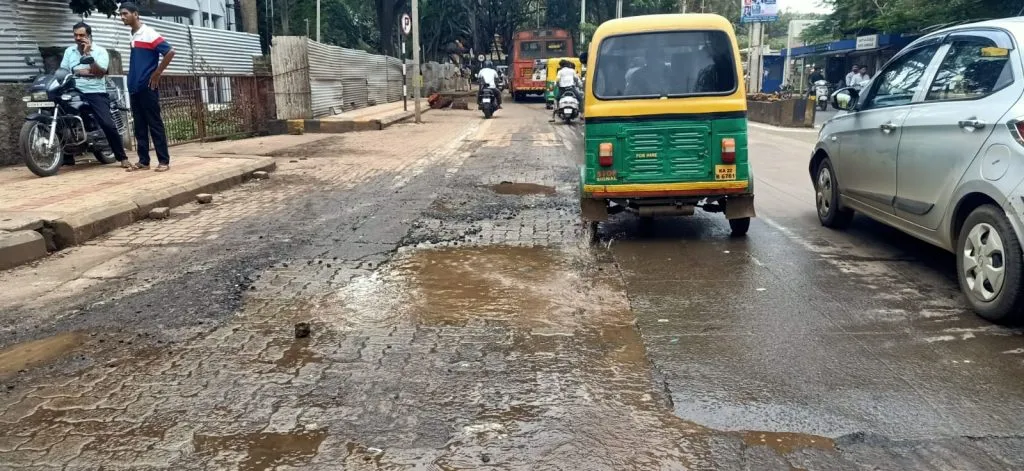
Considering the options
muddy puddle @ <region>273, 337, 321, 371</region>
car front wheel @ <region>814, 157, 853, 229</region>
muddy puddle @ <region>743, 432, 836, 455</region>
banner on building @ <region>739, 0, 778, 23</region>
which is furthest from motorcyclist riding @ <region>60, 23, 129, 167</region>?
banner on building @ <region>739, 0, 778, 23</region>

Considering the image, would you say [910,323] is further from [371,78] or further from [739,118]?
[371,78]

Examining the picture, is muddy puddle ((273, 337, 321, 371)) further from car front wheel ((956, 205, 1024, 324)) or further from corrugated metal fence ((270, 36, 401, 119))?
corrugated metal fence ((270, 36, 401, 119))

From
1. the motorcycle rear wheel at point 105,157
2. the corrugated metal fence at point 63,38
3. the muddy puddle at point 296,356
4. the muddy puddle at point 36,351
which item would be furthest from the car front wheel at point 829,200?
the corrugated metal fence at point 63,38

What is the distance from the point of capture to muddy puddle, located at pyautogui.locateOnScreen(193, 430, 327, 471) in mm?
3008

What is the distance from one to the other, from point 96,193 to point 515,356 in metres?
5.91

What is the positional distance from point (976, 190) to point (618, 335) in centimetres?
240

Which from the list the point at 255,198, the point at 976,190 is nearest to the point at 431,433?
the point at 976,190

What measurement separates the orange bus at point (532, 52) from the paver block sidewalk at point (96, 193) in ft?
85.7

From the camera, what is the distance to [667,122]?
654cm

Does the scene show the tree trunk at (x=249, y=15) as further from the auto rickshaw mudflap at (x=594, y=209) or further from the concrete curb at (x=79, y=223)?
the auto rickshaw mudflap at (x=594, y=209)

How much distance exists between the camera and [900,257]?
624 cm

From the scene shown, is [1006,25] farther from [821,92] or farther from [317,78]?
[821,92]

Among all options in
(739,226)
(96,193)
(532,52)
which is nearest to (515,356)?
(739,226)

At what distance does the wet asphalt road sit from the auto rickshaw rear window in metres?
1.34
